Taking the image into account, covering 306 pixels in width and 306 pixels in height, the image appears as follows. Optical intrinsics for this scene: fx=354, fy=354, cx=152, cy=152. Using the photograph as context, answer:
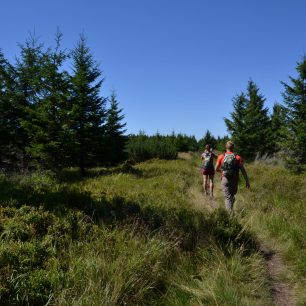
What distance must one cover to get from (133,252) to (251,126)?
2932cm

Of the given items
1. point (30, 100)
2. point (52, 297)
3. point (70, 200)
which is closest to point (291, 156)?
point (30, 100)

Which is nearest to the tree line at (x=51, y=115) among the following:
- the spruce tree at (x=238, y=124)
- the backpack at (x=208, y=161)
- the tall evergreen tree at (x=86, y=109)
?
the tall evergreen tree at (x=86, y=109)

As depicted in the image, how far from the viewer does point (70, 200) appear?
28.0ft

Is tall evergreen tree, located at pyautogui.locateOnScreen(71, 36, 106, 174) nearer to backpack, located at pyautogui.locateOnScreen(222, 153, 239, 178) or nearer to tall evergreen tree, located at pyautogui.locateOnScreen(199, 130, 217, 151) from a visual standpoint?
backpack, located at pyautogui.locateOnScreen(222, 153, 239, 178)

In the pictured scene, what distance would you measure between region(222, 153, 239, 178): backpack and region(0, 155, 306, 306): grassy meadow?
1.16 metres

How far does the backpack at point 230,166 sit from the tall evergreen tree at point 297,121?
43.0 feet

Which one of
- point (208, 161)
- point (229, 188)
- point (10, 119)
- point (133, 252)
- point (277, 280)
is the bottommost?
point (277, 280)

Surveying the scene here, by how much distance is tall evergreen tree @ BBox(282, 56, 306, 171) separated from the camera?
2119 centimetres

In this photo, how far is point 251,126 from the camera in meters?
33.1

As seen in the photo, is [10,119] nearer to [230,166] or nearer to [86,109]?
[86,109]

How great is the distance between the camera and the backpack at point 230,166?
9.09 metres

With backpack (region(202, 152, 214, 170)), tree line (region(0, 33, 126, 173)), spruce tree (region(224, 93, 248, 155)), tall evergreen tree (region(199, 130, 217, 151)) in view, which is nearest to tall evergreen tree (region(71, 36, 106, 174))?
tree line (region(0, 33, 126, 173))

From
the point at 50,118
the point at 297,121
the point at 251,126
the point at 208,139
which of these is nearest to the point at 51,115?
the point at 50,118

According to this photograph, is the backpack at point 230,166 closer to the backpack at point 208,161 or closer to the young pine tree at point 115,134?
the backpack at point 208,161
